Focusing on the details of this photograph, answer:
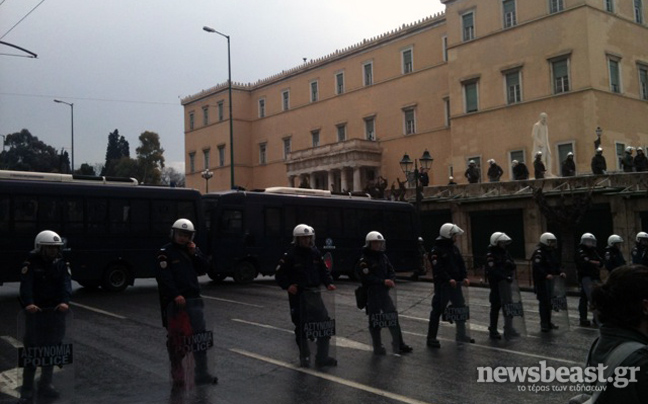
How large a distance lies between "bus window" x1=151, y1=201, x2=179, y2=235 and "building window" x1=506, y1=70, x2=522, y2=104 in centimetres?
2901

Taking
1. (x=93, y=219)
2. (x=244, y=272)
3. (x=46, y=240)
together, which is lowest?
(x=244, y=272)

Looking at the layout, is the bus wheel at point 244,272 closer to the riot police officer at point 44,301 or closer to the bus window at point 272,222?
the bus window at point 272,222

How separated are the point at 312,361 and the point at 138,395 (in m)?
2.60

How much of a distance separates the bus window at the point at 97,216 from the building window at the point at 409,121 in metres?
38.7

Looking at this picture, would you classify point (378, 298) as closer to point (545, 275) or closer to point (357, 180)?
point (545, 275)

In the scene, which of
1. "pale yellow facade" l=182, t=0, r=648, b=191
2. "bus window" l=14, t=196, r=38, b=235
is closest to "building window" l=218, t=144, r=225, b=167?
"pale yellow facade" l=182, t=0, r=648, b=191

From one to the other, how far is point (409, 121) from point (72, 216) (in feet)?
132

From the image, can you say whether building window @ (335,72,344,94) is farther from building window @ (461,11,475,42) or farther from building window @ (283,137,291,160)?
building window @ (461,11,475,42)

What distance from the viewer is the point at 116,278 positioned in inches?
719

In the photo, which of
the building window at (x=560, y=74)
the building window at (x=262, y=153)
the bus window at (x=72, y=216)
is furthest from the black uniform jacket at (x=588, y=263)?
the building window at (x=262, y=153)

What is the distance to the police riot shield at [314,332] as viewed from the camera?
866cm

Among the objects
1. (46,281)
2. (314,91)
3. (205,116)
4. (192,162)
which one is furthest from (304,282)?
(192,162)

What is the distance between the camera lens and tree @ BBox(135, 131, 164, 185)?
69188 millimetres

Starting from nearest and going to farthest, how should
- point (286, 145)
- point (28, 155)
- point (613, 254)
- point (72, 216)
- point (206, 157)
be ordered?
1. point (613, 254)
2. point (72, 216)
3. point (28, 155)
4. point (286, 145)
5. point (206, 157)
